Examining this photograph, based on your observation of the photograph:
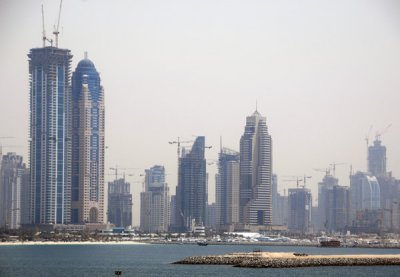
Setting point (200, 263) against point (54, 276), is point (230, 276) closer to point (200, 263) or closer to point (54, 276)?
point (54, 276)

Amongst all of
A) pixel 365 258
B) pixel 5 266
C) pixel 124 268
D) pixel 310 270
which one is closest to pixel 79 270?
pixel 124 268

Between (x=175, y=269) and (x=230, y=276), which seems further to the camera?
(x=175, y=269)

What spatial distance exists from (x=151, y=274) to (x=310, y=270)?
68.2 ft

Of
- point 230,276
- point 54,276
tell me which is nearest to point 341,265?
point 230,276

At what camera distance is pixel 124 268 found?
149250mm

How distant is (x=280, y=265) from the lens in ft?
477

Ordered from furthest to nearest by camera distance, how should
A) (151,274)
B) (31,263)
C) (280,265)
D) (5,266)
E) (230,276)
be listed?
(31,263), (5,266), (280,265), (151,274), (230,276)

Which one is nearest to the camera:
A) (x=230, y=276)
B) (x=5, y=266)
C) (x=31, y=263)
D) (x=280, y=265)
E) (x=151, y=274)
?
(x=230, y=276)

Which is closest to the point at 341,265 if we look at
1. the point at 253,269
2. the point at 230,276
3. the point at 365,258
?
the point at 365,258

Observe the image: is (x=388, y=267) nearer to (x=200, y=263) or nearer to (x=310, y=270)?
(x=310, y=270)

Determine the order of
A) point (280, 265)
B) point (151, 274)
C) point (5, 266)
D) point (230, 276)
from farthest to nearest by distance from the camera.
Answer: point (5, 266) < point (280, 265) < point (151, 274) < point (230, 276)

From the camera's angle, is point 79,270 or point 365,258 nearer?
point 79,270

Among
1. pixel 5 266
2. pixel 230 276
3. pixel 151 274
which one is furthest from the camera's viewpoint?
pixel 5 266

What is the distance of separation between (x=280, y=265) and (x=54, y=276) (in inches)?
1296
